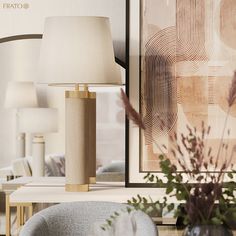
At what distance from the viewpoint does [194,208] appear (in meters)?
1.98

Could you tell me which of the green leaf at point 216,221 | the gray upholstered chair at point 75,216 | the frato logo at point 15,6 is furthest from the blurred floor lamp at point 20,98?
the green leaf at point 216,221

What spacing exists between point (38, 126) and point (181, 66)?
1.63 m

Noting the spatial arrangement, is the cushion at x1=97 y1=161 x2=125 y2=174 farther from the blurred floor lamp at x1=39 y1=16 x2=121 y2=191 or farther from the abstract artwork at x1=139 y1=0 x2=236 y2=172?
the blurred floor lamp at x1=39 y1=16 x2=121 y2=191

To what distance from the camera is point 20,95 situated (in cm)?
542

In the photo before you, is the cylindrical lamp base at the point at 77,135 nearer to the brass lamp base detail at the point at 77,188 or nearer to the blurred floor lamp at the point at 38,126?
the brass lamp base detail at the point at 77,188

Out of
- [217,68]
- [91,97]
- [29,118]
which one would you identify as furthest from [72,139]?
[29,118]

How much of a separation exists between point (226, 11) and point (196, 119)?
55cm

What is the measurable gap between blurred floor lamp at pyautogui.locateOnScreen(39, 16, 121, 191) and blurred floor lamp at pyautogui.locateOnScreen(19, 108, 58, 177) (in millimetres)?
1503

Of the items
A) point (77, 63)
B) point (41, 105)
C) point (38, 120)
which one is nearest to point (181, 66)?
point (77, 63)

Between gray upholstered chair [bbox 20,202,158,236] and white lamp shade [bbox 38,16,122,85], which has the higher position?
white lamp shade [bbox 38,16,122,85]

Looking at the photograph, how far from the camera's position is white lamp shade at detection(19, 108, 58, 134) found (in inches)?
206

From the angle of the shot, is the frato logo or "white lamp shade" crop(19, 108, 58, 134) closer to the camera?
the frato logo

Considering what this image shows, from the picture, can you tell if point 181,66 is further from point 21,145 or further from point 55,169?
point 21,145

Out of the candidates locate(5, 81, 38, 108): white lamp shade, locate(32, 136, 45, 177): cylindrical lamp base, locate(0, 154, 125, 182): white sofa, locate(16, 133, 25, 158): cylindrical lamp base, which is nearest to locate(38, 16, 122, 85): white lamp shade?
locate(0, 154, 125, 182): white sofa
